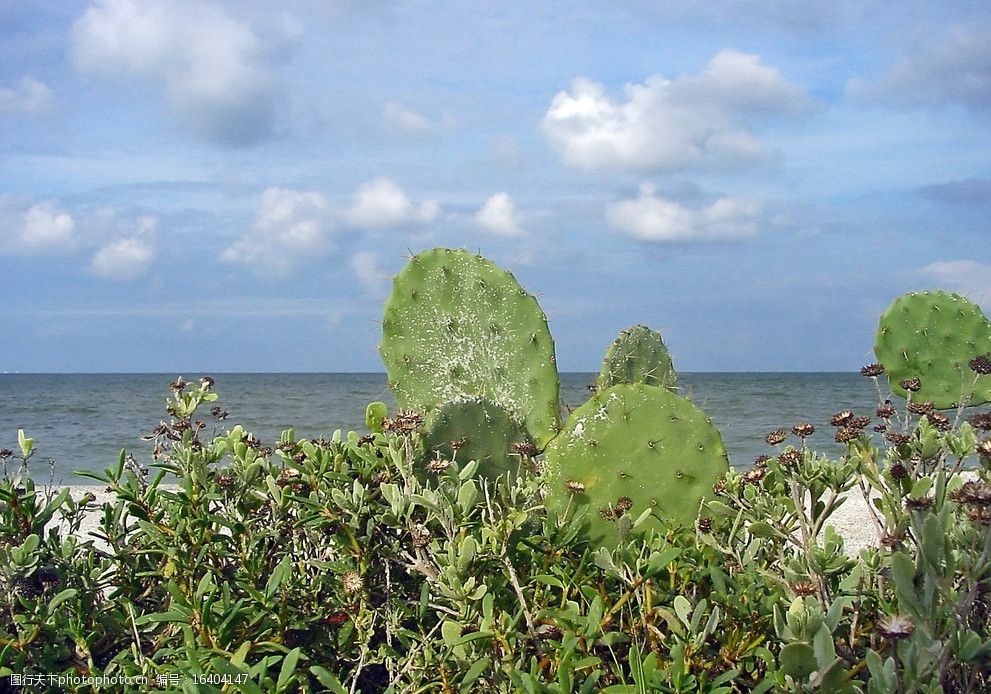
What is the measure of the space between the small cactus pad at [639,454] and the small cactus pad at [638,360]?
48.8 inches

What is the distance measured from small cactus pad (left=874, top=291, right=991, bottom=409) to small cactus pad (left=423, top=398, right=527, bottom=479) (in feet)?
12.9

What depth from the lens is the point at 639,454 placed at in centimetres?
296

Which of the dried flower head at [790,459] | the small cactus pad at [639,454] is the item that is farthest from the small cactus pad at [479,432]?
the dried flower head at [790,459]

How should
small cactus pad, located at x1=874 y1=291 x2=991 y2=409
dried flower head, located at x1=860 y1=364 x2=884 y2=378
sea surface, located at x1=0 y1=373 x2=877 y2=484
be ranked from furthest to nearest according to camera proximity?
1. sea surface, located at x1=0 y1=373 x2=877 y2=484
2. small cactus pad, located at x1=874 y1=291 x2=991 y2=409
3. dried flower head, located at x1=860 y1=364 x2=884 y2=378

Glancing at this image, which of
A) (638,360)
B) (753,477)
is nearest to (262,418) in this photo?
(638,360)

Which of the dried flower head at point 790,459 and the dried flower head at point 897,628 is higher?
the dried flower head at point 790,459

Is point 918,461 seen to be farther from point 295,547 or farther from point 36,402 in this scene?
point 36,402

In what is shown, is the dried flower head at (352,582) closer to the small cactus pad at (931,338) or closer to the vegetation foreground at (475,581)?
the vegetation foreground at (475,581)

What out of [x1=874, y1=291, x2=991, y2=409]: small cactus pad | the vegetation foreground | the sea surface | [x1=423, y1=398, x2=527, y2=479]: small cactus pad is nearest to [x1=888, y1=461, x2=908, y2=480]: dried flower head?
the vegetation foreground

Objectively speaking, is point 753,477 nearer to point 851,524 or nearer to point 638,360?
point 638,360

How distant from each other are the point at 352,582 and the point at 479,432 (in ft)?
5.39

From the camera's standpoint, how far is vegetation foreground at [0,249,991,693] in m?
1.65

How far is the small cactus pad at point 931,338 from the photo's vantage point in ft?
21.5

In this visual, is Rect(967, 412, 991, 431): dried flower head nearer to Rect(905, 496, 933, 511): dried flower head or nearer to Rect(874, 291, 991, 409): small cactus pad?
Rect(905, 496, 933, 511): dried flower head
